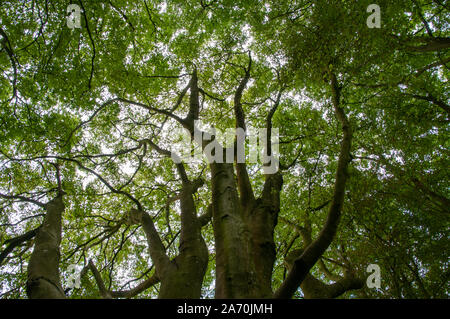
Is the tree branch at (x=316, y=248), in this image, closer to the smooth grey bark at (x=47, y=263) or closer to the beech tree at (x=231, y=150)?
the beech tree at (x=231, y=150)

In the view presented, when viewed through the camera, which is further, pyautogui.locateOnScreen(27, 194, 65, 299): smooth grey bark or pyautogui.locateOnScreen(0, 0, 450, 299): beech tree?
pyautogui.locateOnScreen(0, 0, 450, 299): beech tree

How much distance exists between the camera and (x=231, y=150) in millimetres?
5434

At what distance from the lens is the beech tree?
4.09m

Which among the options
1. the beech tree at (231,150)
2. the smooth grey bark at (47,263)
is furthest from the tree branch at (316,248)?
the smooth grey bark at (47,263)

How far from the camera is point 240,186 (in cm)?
519

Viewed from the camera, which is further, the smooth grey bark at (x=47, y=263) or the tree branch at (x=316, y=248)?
the tree branch at (x=316, y=248)

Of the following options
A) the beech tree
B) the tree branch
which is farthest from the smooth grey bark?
the tree branch

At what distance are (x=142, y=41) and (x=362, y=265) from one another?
373 inches

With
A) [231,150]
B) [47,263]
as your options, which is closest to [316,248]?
[231,150]

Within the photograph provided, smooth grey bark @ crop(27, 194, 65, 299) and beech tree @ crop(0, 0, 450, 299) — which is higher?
beech tree @ crop(0, 0, 450, 299)

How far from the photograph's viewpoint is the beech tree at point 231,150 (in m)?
4.09

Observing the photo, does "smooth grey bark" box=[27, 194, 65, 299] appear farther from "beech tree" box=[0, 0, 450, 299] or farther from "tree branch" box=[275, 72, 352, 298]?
"tree branch" box=[275, 72, 352, 298]

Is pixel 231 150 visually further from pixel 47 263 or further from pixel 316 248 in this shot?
pixel 47 263

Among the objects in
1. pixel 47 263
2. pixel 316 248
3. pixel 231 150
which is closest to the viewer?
pixel 47 263
